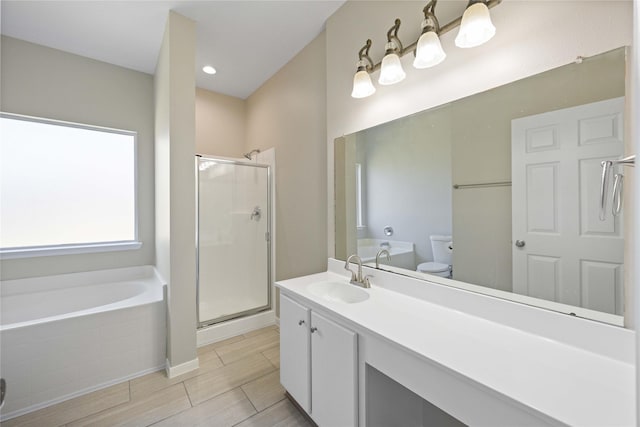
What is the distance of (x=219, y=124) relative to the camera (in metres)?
3.30

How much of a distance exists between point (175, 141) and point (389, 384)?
2.10m

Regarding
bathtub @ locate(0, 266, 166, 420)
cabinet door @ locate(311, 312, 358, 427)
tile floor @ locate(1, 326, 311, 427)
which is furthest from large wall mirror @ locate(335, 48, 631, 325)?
bathtub @ locate(0, 266, 166, 420)

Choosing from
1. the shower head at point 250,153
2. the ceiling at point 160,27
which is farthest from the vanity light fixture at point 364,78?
the shower head at point 250,153

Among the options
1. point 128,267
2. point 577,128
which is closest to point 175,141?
point 128,267

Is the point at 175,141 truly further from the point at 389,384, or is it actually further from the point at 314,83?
the point at 389,384

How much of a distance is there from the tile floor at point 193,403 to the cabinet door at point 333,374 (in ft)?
1.17

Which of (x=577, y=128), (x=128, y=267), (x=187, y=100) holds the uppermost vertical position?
(x=187, y=100)

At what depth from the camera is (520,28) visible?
1.05 metres

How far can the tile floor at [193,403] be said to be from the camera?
1.52 m

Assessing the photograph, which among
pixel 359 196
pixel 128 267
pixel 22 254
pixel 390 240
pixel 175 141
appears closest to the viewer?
pixel 390 240

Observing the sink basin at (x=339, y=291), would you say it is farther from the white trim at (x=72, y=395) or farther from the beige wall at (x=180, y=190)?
the white trim at (x=72, y=395)

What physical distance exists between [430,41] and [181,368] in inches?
106

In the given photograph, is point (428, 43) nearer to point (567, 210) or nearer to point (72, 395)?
point (567, 210)

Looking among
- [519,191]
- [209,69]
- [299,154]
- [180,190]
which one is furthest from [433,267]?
[209,69]
